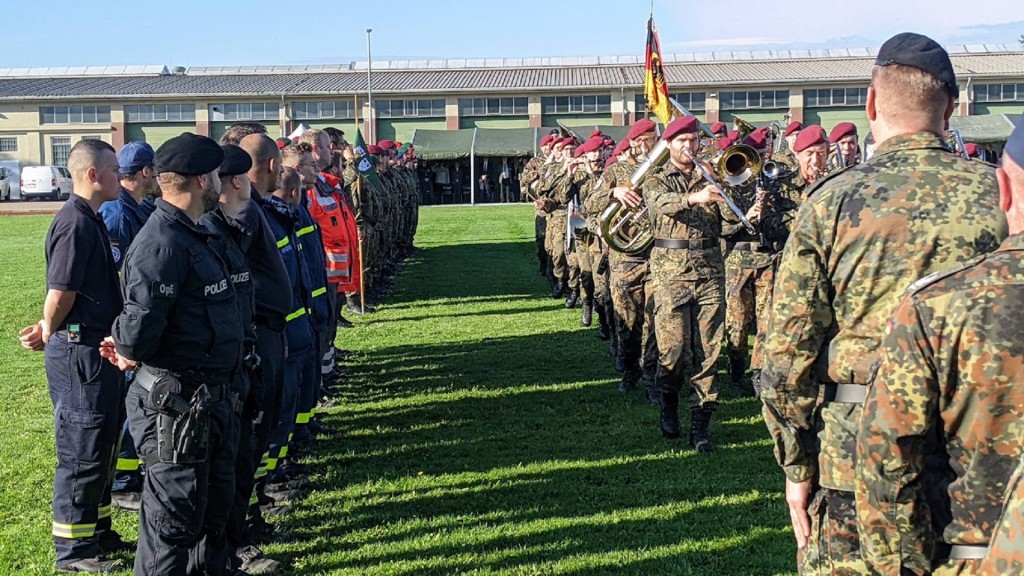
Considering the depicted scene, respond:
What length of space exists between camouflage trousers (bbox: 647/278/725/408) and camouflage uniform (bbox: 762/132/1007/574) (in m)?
4.45

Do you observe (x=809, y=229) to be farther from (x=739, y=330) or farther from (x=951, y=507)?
(x=739, y=330)

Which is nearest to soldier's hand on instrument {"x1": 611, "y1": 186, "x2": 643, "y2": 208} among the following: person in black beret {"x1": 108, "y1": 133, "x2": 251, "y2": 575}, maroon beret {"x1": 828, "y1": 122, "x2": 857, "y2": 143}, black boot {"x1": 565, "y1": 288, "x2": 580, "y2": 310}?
maroon beret {"x1": 828, "y1": 122, "x2": 857, "y2": 143}

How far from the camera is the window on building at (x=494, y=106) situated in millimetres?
60656

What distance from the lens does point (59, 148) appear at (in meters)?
63.7

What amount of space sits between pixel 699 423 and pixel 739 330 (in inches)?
90.9

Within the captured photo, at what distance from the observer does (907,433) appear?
8.66ft

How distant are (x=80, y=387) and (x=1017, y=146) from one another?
16.2 feet

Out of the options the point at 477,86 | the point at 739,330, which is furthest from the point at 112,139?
the point at 739,330

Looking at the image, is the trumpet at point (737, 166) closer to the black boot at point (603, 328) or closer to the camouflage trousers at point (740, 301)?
the camouflage trousers at point (740, 301)

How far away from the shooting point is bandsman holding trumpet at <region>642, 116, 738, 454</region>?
8109mm

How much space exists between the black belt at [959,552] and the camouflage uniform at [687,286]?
523cm

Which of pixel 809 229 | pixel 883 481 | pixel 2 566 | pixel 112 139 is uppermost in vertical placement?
pixel 112 139

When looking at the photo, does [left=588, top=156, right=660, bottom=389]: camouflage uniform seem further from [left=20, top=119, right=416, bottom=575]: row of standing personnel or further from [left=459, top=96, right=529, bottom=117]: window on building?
[left=459, top=96, right=529, bottom=117]: window on building

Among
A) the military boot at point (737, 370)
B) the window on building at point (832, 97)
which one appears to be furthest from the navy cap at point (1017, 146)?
the window on building at point (832, 97)
